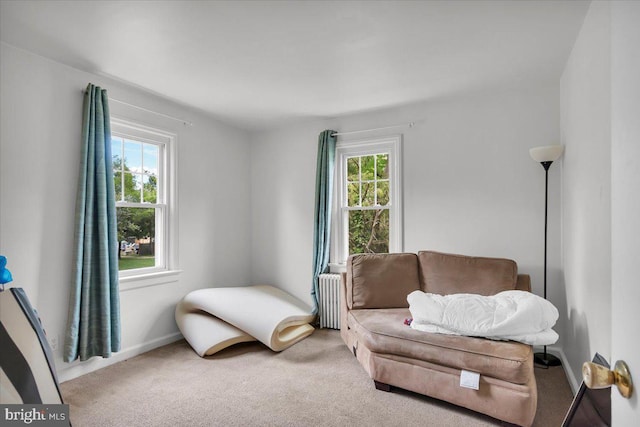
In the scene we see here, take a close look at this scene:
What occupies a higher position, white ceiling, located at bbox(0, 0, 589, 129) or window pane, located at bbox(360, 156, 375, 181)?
white ceiling, located at bbox(0, 0, 589, 129)

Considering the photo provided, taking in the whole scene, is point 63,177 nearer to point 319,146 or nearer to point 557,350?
point 319,146

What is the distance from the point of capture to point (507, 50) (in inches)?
102

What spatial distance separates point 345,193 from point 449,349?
240 cm

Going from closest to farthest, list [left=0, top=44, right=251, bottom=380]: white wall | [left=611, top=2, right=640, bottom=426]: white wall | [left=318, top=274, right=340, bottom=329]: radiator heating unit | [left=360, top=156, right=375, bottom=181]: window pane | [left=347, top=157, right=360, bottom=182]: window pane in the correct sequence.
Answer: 1. [left=611, top=2, right=640, bottom=426]: white wall
2. [left=0, top=44, right=251, bottom=380]: white wall
3. [left=318, top=274, right=340, bottom=329]: radiator heating unit
4. [left=360, top=156, right=375, bottom=181]: window pane
5. [left=347, top=157, right=360, bottom=182]: window pane

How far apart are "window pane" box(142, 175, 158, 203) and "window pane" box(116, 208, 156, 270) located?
0.38 ft

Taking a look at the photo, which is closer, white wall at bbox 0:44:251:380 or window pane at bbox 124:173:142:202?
white wall at bbox 0:44:251:380

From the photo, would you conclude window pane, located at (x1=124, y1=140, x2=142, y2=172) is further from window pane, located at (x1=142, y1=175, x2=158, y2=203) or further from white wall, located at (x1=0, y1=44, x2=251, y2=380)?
white wall, located at (x1=0, y1=44, x2=251, y2=380)

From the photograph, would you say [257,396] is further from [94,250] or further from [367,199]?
[367,199]

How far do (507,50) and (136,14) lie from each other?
250 centimetres

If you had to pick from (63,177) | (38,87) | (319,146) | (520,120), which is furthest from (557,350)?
(38,87)

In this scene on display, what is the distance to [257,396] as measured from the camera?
102 inches

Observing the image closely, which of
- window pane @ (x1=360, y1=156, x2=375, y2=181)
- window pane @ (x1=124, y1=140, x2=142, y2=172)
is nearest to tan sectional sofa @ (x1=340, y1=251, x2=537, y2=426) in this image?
window pane @ (x1=360, y1=156, x2=375, y2=181)

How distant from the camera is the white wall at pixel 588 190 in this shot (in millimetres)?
1849

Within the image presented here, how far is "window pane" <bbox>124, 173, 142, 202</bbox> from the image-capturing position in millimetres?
3448
